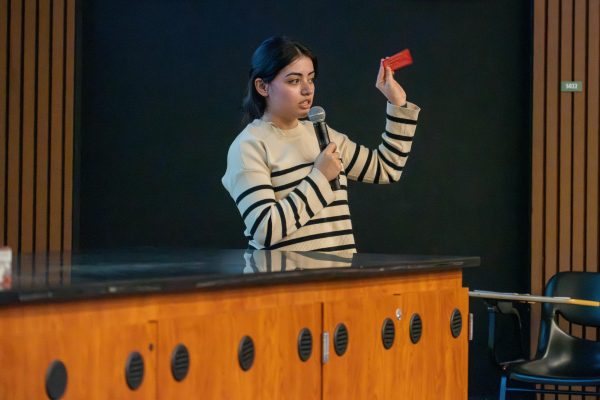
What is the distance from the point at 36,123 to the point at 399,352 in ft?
10.4

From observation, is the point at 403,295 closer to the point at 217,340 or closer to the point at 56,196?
the point at 217,340

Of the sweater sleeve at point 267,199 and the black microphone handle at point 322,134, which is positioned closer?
the sweater sleeve at point 267,199

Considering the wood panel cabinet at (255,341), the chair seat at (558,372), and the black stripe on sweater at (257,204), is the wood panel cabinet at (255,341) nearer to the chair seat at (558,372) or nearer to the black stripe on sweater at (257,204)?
the black stripe on sweater at (257,204)

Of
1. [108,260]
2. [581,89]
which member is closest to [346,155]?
[108,260]

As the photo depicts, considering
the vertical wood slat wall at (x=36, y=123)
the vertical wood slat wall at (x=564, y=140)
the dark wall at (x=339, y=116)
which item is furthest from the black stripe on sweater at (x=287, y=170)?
the vertical wood slat wall at (x=564, y=140)

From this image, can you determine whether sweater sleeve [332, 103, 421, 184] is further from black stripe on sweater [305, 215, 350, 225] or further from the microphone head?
black stripe on sweater [305, 215, 350, 225]

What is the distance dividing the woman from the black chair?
5.02 feet

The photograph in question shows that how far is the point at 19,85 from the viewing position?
204 inches

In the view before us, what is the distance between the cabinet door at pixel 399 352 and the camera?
2496mm

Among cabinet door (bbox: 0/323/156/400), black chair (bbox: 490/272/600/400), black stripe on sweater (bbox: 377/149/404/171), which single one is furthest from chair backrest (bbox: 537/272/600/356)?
cabinet door (bbox: 0/323/156/400)

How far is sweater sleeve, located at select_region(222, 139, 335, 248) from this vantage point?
3229 mm

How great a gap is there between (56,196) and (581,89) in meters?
3.01

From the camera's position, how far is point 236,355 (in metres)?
2.18

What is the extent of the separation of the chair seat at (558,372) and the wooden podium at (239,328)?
1.70 m
